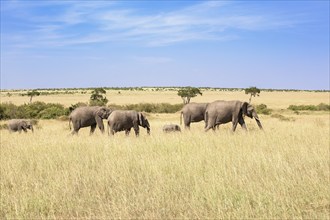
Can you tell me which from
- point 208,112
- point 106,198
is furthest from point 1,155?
point 208,112

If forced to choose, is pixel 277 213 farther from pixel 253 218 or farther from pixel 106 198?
pixel 106 198

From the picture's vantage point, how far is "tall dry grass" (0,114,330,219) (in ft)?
19.6

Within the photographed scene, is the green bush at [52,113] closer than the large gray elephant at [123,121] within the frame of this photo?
No

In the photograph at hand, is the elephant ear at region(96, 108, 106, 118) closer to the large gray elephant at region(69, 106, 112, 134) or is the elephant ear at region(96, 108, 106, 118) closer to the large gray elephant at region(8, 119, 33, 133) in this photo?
the large gray elephant at region(69, 106, 112, 134)

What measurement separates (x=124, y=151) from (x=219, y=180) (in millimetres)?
4420

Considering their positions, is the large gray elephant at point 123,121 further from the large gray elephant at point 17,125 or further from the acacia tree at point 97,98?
the acacia tree at point 97,98

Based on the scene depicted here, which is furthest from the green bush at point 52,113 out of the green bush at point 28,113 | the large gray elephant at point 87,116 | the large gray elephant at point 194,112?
the large gray elephant at point 194,112

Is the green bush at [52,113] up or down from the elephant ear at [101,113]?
down

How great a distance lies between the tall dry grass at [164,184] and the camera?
5980 mm

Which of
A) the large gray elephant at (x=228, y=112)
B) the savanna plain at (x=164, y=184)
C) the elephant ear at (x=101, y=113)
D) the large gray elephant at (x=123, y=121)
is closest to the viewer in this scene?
the savanna plain at (x=164, y=184)

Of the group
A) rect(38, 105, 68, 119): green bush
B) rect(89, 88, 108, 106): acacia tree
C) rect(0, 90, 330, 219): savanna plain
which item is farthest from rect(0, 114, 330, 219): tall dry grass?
rect(89, 88, 108, 106): acacia tree

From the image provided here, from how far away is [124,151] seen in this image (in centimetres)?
1109

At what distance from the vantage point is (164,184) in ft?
23.6

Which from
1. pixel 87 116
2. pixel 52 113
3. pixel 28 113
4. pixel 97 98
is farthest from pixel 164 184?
pixel 97 98
